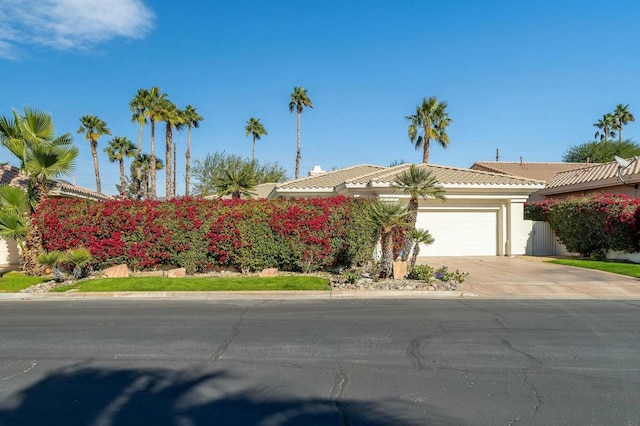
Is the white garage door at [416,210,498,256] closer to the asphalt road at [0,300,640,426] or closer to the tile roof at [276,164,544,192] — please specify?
the tile roof at [276,164,544,192]

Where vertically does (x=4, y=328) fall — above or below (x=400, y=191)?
below

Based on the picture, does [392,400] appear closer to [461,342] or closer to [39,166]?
[461,342]

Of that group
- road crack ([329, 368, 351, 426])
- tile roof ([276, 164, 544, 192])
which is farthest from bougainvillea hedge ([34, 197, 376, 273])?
road crack ([329, 368, 351, 426])

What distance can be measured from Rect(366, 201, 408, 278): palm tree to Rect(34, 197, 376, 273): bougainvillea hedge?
2165mm

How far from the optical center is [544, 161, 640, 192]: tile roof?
21.7 metres

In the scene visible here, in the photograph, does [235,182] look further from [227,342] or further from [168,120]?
[168,120]

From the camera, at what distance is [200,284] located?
14.2 m

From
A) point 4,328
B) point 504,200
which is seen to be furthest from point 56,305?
point 504,200

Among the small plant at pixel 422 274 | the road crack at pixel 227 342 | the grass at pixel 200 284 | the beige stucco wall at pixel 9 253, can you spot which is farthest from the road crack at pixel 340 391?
the beige stucco wall at pixel 9 253

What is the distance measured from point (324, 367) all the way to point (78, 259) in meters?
12.3

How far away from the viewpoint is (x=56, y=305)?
1192cm

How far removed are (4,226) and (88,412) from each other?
13.4m

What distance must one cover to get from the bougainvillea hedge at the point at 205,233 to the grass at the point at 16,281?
1.38m

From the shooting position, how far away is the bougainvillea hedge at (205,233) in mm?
16422
